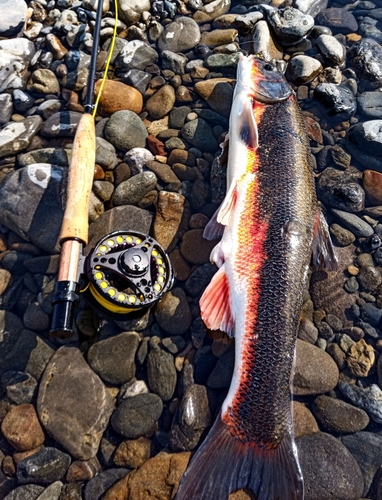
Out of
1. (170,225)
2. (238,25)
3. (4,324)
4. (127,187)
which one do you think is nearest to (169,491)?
(4,324)

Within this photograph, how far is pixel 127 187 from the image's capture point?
14.5 feet

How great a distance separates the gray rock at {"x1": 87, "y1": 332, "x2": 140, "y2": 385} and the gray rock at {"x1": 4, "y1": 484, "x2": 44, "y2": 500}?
992mm

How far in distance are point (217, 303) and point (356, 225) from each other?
2.15 metres

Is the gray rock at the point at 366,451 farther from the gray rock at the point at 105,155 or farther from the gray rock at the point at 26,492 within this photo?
the gray rock at the point at 105,155

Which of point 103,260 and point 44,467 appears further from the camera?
point 103,260

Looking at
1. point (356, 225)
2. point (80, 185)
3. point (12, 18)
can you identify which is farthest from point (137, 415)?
point (12, 18)

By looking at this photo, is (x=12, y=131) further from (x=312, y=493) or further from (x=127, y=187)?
(x=312, y=493)

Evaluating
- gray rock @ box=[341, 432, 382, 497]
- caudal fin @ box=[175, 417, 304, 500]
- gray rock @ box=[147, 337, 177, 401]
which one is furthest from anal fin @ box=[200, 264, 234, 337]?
gray rock @ box=[341, 432, 382, 497]

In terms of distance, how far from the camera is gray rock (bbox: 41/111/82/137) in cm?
467

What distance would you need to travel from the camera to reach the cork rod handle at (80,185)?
330cm

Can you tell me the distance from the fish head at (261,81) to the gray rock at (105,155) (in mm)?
1700

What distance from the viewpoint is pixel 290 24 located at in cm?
575

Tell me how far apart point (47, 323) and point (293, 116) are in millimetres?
3407

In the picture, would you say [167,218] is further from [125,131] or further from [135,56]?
[135,56]
